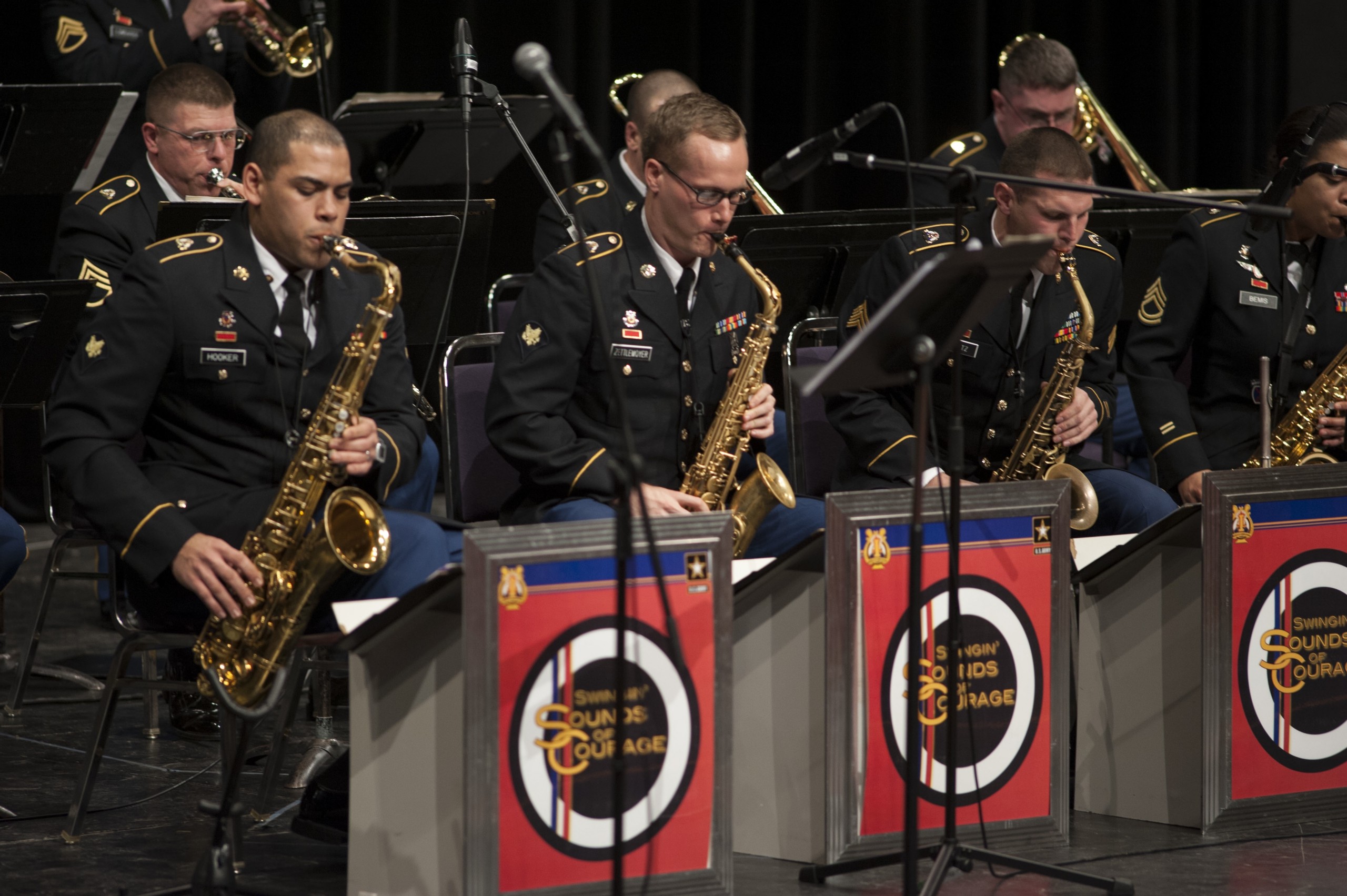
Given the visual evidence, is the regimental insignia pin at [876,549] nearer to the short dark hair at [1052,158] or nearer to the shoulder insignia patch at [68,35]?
the short dark hair at [1052,158]

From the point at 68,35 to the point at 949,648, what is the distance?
160 inches

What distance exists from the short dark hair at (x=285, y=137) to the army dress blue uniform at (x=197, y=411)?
178mm

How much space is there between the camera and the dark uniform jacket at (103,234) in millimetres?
4438

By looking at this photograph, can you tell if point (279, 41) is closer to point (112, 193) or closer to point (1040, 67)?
point (112, 193)

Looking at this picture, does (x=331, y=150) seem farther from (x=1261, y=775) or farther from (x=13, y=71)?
(x=13, y=71)

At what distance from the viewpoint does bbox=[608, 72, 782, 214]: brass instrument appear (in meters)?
5.71

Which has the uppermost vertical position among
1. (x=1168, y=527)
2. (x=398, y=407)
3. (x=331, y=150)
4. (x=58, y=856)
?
(x=331, y=150)

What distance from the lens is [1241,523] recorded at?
3.45 m

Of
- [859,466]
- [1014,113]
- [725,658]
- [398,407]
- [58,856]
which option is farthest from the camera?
[1014,113]

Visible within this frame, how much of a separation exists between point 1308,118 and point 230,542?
2852 millimetres

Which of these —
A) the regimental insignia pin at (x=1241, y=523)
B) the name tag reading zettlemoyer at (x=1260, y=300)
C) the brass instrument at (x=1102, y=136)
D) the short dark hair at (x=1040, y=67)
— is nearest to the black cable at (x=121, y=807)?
the regimental insignia pin at (x=1241, y=523)

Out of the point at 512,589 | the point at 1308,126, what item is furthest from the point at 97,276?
the point at 1308,126

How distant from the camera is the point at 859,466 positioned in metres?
4.08

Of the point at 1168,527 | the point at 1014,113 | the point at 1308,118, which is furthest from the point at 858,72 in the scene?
the point at 1168,527
